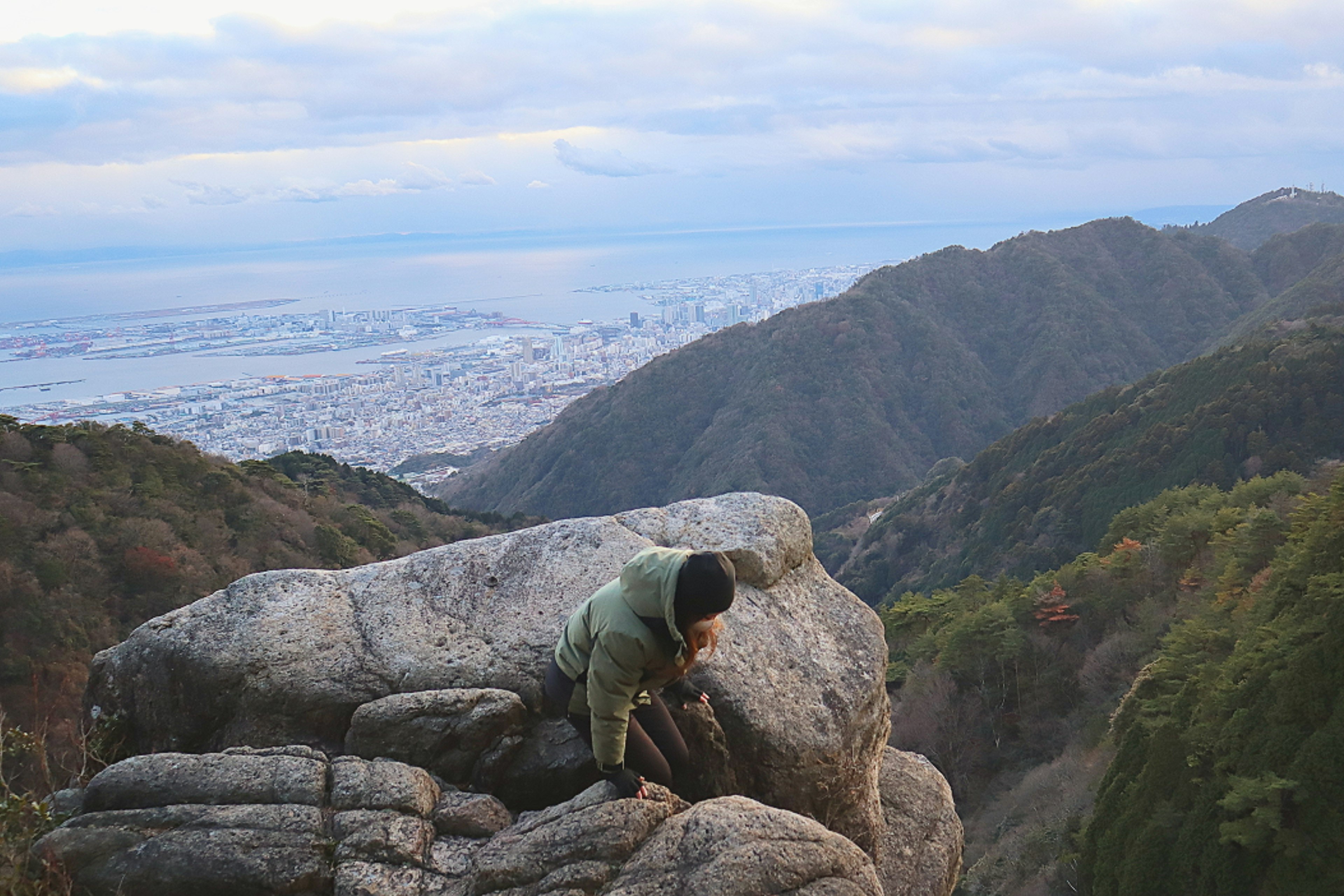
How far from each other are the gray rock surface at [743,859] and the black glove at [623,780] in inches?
9.4

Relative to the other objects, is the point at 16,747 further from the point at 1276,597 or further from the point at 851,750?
the point at 1276,597

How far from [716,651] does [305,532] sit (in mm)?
21007

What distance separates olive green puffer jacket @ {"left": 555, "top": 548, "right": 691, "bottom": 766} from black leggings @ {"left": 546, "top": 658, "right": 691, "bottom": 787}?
5.9 inches

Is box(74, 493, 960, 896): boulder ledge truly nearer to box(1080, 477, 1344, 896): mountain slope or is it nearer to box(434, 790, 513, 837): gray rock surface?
box(434, 790, 513, 837): gray rock surface

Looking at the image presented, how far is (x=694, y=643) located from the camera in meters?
4.39

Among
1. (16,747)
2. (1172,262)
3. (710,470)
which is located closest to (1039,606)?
(16,747)

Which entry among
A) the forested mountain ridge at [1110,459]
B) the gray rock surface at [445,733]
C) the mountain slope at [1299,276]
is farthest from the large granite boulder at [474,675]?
the mountain slope at [1299,276]

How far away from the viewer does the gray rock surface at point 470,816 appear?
15.9 feet

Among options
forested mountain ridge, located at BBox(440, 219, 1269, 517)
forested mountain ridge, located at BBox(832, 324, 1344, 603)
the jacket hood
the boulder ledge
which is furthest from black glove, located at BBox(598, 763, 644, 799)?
forested mountain ridge, located at BBox(440, 219, 1269, 517)

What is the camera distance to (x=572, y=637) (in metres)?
4.84

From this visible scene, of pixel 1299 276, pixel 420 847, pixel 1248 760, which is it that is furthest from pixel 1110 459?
pixel 1299 276

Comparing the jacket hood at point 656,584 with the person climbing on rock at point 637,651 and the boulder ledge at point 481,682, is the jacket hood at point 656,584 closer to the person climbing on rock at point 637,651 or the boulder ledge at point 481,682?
the person climbing on rock at point 637,651

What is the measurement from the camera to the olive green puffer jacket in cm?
429

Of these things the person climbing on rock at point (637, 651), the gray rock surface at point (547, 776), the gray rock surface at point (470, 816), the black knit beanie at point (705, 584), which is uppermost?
the black knit beanie at point (705, 584)
